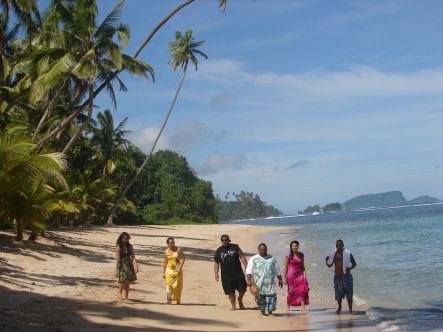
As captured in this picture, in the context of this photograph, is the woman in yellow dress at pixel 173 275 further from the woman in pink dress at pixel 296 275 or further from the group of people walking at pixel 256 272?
the woman in pink dress at pixel 296 275

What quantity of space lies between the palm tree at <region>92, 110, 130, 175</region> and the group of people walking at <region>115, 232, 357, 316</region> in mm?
31160

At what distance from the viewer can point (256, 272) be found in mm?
9414

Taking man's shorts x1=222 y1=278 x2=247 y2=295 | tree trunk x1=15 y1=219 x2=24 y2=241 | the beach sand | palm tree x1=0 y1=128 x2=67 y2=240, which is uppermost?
palm tree x1=0 y1=128 x2=67 y2=240

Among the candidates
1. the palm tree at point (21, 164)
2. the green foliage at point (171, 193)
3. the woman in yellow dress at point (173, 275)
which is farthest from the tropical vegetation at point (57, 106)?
the green foliage at point (171, 193)

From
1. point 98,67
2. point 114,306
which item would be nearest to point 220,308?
point 114,306

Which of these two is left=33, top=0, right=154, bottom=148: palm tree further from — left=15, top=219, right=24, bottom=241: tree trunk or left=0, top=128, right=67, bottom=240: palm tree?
left=0, top=128, right=67, bottom=240: palm tree

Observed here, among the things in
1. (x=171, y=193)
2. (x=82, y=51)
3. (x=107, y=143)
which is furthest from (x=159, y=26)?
(x=171, y=193)

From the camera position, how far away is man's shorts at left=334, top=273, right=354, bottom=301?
394 inches

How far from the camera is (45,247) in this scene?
1680 centimetres

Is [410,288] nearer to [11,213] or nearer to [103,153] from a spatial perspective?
[11,213]

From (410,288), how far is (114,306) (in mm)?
8588

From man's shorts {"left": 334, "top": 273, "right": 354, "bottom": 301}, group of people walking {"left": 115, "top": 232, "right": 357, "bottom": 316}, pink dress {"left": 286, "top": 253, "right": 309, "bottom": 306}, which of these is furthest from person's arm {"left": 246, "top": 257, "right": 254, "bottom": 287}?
man's shorts {"left": 334, "top": 273, "right": 354, "bottom": 301}

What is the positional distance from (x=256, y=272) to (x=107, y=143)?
3349cm

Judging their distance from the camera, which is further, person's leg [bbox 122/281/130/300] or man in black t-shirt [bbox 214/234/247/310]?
person's leg [bbox 122/281/130/300]
